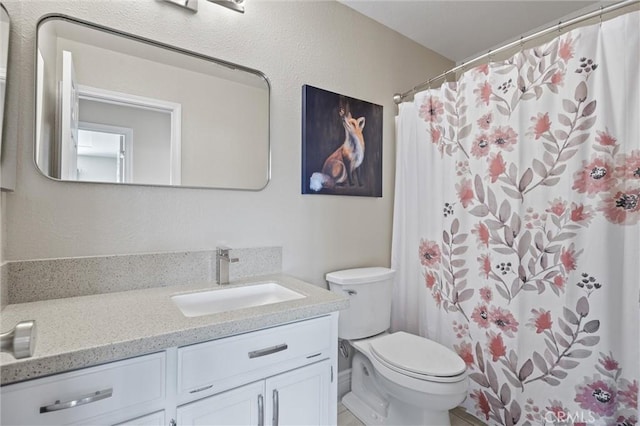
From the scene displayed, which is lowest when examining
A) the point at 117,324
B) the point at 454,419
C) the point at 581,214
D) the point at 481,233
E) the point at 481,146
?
the point at 454,419

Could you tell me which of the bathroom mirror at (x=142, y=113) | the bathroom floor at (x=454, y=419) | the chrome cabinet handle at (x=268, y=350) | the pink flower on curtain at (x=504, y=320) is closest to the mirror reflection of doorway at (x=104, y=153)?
the bathroom mirror at (x=142, y=113)

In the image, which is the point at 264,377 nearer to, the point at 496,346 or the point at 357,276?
the point at 357,276

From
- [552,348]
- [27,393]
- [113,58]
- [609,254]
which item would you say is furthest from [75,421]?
[609,254]

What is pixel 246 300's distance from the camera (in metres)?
1.37

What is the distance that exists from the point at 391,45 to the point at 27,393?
8.21 ft

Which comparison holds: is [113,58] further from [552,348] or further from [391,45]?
[552,348]

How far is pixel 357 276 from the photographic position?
1748mm

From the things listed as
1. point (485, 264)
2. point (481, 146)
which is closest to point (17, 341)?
point (485, 264)

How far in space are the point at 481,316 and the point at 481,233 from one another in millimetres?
455

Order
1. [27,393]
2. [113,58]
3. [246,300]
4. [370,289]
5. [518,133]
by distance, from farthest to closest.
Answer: [370,289] < [518,133] < [246,300] < [113,58] < [27,393]

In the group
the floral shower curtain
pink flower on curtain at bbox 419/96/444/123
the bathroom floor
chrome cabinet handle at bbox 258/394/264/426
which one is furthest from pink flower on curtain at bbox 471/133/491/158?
chrome cabinet handle at bbox 258/394/264/426

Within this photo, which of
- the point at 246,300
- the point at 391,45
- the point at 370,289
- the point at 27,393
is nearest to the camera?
the point at 27,393

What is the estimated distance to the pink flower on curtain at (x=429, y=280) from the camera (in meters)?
1.91

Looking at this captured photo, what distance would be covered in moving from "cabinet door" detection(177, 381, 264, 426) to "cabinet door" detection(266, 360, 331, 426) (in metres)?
0.04
